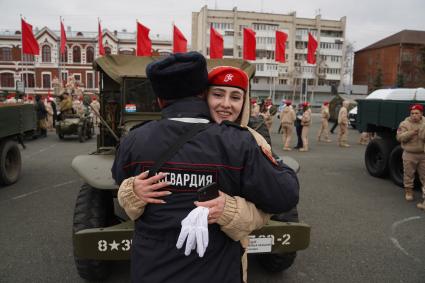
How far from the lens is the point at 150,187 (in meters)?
1.57

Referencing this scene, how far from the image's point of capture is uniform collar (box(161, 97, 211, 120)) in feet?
5.38

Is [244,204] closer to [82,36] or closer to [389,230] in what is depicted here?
[389,230]

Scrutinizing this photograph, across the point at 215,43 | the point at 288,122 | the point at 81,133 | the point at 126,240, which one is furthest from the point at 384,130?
the point at 215,43

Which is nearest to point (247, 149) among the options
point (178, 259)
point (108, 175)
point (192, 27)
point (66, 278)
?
point (178, 259)

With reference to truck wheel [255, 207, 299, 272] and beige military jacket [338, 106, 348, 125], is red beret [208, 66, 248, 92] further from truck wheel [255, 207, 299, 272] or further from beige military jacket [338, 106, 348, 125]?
beige military jacket [338, 106, 348, 125]

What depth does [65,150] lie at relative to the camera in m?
11.6

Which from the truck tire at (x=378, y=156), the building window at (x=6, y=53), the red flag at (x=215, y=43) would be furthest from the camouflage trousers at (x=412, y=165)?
the building window at (x=6, y=53)

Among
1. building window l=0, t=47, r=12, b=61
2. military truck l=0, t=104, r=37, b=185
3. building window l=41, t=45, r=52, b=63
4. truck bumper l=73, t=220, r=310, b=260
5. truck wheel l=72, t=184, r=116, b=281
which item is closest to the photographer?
truck bumper l=73, t=220, r=310, b=260

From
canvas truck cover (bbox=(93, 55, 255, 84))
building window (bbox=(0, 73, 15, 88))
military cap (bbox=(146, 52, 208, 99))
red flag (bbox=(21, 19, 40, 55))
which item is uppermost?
red flag (bbox=(21, 19, 40, 55))

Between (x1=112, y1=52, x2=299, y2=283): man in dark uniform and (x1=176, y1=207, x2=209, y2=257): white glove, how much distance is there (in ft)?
0.22

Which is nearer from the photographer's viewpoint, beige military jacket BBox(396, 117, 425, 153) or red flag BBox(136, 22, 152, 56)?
beige military jacket BBox(396, 117, 425, 153)

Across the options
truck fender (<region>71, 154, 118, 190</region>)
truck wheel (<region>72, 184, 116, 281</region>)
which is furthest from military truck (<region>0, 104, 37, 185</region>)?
truck wheel (<region>72, 184, 116, 281</region>)

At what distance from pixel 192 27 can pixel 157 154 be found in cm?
7539

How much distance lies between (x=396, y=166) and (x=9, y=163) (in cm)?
757
